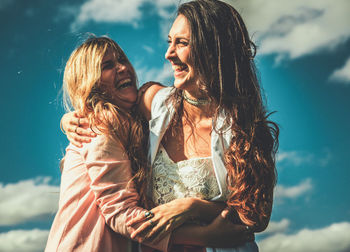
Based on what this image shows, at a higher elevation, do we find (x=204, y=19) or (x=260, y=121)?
(x=204, y=19)

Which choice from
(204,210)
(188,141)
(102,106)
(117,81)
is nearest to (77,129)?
(102,106)

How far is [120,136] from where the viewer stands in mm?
3186

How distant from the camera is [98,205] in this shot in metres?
3.12

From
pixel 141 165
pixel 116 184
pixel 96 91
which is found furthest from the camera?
pixel 96 91

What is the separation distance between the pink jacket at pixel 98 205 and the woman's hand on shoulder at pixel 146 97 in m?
0.59

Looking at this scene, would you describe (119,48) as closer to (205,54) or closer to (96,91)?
(96,91)

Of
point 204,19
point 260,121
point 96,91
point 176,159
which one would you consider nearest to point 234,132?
point 260,121

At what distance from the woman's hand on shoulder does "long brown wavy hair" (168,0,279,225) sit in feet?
0.64

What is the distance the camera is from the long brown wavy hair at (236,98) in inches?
126

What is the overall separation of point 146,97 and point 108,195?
1085 millimetres

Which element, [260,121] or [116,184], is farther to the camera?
[260,121]

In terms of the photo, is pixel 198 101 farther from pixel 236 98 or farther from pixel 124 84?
pixel 124 84

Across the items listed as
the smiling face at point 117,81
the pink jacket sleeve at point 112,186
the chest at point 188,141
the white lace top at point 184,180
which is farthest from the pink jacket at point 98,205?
the smiling face at point 117,81

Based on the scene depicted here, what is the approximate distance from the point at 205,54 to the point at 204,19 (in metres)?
0.32
